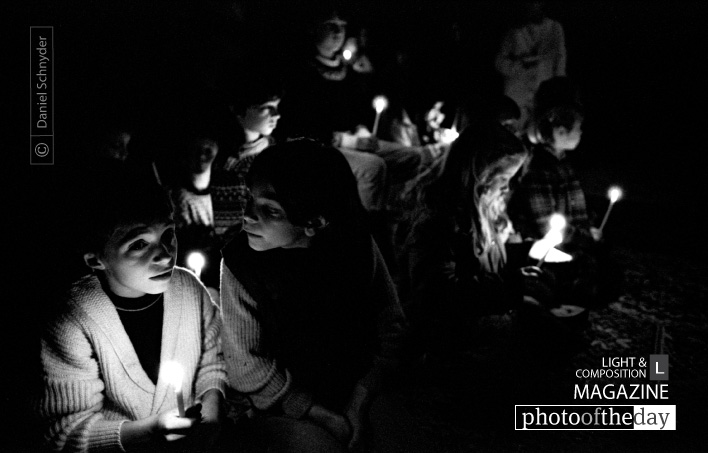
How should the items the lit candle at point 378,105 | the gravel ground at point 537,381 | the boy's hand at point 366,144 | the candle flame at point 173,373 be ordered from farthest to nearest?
the boy's hand at point 366,144 < the lit candle at point 378,105 < the gravel ground at point 537,381 < the candle flame at point 173,373

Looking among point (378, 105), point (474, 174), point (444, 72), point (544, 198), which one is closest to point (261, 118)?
point (378, 105)

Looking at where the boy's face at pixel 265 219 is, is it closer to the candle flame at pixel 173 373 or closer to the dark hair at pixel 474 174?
the candle flame at pixel 173 373

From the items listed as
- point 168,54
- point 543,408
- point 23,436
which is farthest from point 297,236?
point 168,54

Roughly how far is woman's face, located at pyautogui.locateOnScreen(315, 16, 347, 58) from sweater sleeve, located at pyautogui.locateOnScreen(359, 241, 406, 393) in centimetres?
198

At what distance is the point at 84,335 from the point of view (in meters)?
1.65

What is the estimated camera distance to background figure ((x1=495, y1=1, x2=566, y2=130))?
16.8ft

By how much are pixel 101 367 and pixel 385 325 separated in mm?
913

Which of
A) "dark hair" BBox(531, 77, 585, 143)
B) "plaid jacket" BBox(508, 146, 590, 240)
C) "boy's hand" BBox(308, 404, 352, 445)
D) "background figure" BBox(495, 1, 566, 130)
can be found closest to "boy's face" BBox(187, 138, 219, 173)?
"boy's hand" BBox(308, 404, 352, 445)

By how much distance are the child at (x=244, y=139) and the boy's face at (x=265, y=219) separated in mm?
1049

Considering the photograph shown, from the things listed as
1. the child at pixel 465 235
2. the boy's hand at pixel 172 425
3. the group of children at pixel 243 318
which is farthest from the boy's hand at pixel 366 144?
the boy's hand at pixel 172 425

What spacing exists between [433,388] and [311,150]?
60.5 inches

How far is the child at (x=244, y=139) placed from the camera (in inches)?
113

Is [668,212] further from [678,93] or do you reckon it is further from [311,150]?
[311,150]

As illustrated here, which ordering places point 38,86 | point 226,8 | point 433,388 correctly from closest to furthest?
point 38,86
point 433,388
point 226,8
